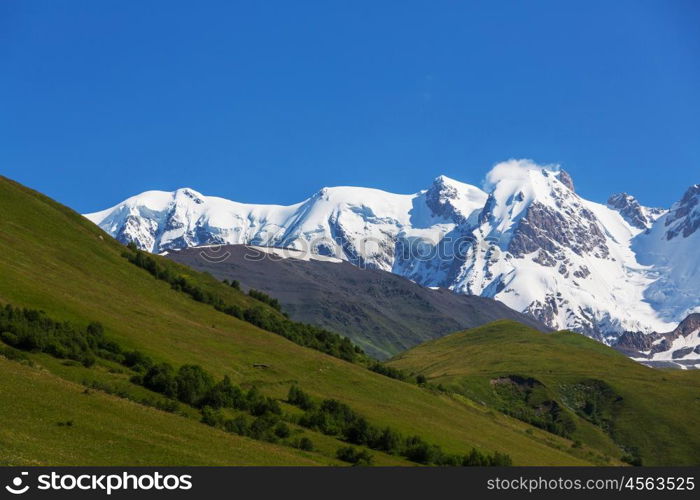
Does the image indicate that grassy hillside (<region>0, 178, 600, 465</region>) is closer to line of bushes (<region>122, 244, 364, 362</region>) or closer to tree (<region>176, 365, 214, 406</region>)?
line of bushes (<region>122, 244, 364, 362</region>)

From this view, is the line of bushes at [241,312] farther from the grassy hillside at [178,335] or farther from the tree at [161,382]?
the tree at [161,382]

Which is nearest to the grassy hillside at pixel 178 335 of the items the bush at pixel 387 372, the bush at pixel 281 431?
the bush at pixel 387 372

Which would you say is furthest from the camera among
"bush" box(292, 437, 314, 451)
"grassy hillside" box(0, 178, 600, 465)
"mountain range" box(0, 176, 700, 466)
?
"grassy hillside" box(0, 178, 600, 465)

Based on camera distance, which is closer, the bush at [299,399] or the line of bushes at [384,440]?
the line of bushes at [384,440]

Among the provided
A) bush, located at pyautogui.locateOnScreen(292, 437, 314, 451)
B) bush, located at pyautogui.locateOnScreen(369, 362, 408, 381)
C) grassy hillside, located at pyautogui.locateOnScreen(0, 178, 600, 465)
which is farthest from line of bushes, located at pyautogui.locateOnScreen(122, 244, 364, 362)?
bush, located at pyautogui.locateOnScreen(292, 437, 314, 451)

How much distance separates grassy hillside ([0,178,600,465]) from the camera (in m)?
113

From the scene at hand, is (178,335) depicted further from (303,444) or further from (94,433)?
(94,433)

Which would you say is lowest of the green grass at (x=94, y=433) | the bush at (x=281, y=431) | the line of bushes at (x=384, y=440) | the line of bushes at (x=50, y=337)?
the green grass at (x=94, y=433)

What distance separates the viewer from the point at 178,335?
125 metres

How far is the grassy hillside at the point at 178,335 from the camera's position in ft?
370

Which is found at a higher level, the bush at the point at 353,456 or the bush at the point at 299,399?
the bush at the point at 299,399

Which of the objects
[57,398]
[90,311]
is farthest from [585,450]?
[57,398]

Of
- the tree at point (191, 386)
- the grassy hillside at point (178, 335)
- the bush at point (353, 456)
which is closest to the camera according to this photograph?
the bush at point (353, 456)

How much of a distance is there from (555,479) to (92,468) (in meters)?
31.1
